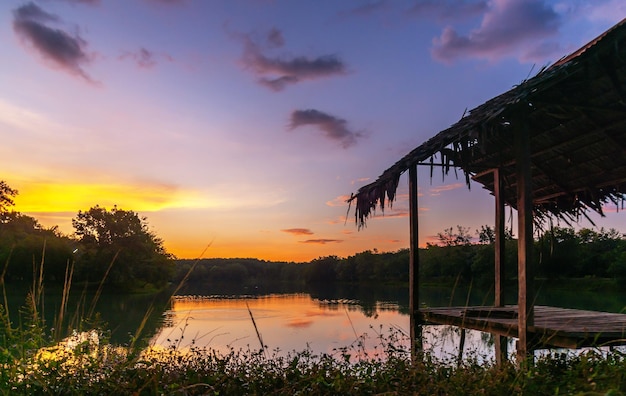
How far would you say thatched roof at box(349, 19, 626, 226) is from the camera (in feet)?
15.8

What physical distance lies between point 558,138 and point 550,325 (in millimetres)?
2733

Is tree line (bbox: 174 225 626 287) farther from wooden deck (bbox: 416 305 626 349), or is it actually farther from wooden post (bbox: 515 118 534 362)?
wooden post (bbox: 515 118 534 362)

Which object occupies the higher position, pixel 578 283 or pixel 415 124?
pixel 415 124

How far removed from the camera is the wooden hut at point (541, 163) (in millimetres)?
4828

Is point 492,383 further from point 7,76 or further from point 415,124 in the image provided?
point 7,76

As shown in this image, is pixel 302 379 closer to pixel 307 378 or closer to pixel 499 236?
pixel 307 378

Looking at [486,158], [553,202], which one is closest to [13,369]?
[486,158]

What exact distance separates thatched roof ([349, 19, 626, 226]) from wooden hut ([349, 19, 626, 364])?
0.01 metres

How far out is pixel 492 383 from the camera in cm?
382

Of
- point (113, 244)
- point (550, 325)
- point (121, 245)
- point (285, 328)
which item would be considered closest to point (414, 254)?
point (550, 325)

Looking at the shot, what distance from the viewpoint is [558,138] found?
678 centimetres

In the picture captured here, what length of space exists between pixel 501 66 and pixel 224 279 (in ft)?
199

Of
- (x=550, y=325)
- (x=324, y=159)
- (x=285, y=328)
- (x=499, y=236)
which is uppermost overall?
(x=324, y=159)

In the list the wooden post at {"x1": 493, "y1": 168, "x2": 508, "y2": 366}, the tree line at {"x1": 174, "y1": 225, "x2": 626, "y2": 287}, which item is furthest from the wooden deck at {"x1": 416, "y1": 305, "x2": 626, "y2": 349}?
the tree line at {"x1": 174, "y1": 225, "x2": 626, "y2": 287}
